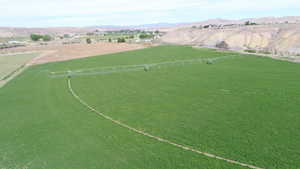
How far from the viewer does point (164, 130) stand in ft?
42.8

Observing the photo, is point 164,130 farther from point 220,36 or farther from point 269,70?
point 220,36

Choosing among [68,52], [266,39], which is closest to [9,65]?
[68,52]

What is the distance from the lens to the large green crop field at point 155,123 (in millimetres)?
10344

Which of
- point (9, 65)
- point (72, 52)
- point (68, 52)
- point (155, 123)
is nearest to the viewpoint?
point (155, 123)

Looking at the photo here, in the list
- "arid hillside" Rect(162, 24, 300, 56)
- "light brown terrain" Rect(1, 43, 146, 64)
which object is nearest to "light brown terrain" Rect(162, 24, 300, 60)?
"arid hillside" Rect(162, 24, 300, 56)

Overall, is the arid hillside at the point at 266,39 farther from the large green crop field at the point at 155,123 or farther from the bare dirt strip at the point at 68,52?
the large green crop field at the point at 155,123

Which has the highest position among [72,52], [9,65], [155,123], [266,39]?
[266,39]

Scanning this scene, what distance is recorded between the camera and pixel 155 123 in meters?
14.1

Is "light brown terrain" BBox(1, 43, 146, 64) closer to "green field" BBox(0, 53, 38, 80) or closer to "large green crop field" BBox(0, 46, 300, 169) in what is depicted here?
"green field" BBox(0, 53, 38, 80)

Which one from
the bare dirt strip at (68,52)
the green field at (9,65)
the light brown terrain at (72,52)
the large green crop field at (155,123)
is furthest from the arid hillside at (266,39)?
the green field at (9,65)

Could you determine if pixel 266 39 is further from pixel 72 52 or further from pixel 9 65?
pixel 9 65

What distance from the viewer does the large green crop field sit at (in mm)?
10344

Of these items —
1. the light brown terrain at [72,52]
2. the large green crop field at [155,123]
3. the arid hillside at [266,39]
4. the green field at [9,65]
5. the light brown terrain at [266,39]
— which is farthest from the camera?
the light brown terrain at [72,52]

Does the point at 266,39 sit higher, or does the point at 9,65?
the point at 266,39
